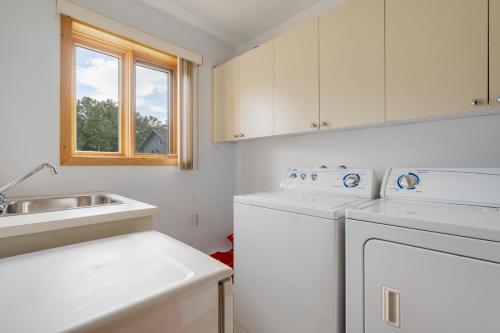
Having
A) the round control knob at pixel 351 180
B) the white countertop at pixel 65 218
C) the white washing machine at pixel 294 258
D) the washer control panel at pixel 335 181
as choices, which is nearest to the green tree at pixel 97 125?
the white countertop at pixel 65 218

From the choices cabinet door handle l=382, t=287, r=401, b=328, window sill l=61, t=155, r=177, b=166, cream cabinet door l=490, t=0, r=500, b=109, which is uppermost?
cream cabinet door l=490, t=0, r=500, b=109

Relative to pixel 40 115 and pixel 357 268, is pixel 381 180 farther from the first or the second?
pixel 40 115

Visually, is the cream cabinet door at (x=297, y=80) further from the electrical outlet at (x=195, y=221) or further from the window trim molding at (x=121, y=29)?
the electrical outlet at (x=195, y=221)

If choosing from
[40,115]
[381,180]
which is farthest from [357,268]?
[40,115]

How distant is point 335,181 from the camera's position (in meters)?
1.72

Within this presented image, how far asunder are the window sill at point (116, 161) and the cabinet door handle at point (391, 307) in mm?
1882

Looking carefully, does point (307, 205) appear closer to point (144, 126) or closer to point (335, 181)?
point (335, 181)

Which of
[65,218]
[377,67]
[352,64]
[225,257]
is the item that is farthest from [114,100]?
[377,67]

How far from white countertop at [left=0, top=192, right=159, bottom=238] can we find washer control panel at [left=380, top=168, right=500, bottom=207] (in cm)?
146

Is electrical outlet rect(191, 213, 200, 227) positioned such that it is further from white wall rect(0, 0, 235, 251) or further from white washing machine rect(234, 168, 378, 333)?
white washing machine rect(234, 168, 378, 333)

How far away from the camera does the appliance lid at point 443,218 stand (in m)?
0.80

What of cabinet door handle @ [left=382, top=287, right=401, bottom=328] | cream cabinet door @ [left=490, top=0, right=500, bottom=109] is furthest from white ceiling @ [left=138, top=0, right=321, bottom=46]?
cabinet door handle @ [left=382, top=287, right=401, bottom=328]

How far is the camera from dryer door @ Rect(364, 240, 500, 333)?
2.57 ft

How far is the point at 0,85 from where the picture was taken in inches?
54.3
